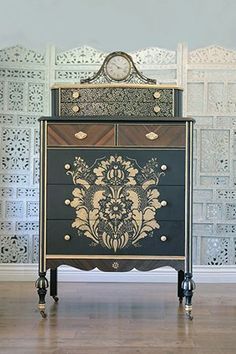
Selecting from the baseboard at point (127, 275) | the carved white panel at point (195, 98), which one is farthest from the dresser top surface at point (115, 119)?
the baseboard at point (127, 275)

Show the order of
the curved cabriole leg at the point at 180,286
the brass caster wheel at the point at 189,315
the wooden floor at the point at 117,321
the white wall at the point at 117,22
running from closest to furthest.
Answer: the white wall at the point at 117,22 < the wooden floor at the point at 117,321 < the brass caster wheel at the point at 189,315 < the curved cabriole leg at the point at 180,286

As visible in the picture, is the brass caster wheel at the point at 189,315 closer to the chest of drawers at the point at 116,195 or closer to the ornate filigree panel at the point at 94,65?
the chest of drawers at the point at 116,195

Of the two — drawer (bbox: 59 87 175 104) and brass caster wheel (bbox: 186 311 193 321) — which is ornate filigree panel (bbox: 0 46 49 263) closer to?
drawer (bbox: 59 87 175 104)

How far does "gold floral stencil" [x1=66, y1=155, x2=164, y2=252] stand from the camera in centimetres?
234

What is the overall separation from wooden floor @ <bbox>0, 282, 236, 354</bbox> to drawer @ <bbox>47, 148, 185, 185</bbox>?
0.68 metres

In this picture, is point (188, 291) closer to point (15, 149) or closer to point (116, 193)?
point (116, 193)

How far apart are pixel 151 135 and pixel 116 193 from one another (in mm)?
343

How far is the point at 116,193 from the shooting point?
92.2 inches

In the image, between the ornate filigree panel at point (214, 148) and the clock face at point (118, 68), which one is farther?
the ornate filigree panel at point (214, 148)

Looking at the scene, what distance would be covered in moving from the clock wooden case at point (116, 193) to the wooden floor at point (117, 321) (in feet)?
0.63

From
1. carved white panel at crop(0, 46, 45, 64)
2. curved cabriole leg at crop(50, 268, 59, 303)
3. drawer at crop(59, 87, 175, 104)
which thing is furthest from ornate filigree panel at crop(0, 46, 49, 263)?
drawer at crop(59, 87, 175, 104)

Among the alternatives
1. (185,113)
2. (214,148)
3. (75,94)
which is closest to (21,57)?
(75,94)

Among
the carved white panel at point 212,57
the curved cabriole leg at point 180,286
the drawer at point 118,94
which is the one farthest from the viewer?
the carved white panel at point 212,57

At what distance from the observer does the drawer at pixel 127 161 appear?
2.35m
